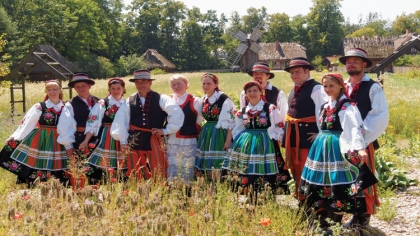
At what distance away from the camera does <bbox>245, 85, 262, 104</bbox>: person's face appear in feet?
14.6

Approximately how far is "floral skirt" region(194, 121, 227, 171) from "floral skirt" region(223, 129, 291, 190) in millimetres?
352

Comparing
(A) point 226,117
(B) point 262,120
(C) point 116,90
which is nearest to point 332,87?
(B) point 262,120

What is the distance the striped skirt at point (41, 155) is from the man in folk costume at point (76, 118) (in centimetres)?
16

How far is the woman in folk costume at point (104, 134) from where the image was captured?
15.8 feet

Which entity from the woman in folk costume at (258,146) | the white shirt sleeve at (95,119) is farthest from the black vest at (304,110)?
the white shirt sleeve at (95,119)

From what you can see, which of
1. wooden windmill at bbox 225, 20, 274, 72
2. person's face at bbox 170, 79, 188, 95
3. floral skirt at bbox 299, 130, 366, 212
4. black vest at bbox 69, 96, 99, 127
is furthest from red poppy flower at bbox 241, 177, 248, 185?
wooden windmill at bbox 225, 20, 274, 72

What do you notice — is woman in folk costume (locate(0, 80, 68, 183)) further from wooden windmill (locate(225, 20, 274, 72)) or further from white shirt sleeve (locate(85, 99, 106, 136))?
wooden windmill (locate(225, 20, 274, 72))

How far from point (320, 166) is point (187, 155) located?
1624 mm

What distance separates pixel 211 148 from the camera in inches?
189

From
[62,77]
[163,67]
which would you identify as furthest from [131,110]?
[163,67]

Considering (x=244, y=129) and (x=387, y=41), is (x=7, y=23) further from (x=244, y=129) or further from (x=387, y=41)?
(x=387, y=41)

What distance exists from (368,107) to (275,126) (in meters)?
0.96

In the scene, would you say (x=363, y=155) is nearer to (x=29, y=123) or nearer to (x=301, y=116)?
(x=301, y=116)

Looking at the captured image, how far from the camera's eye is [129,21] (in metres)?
59.2
